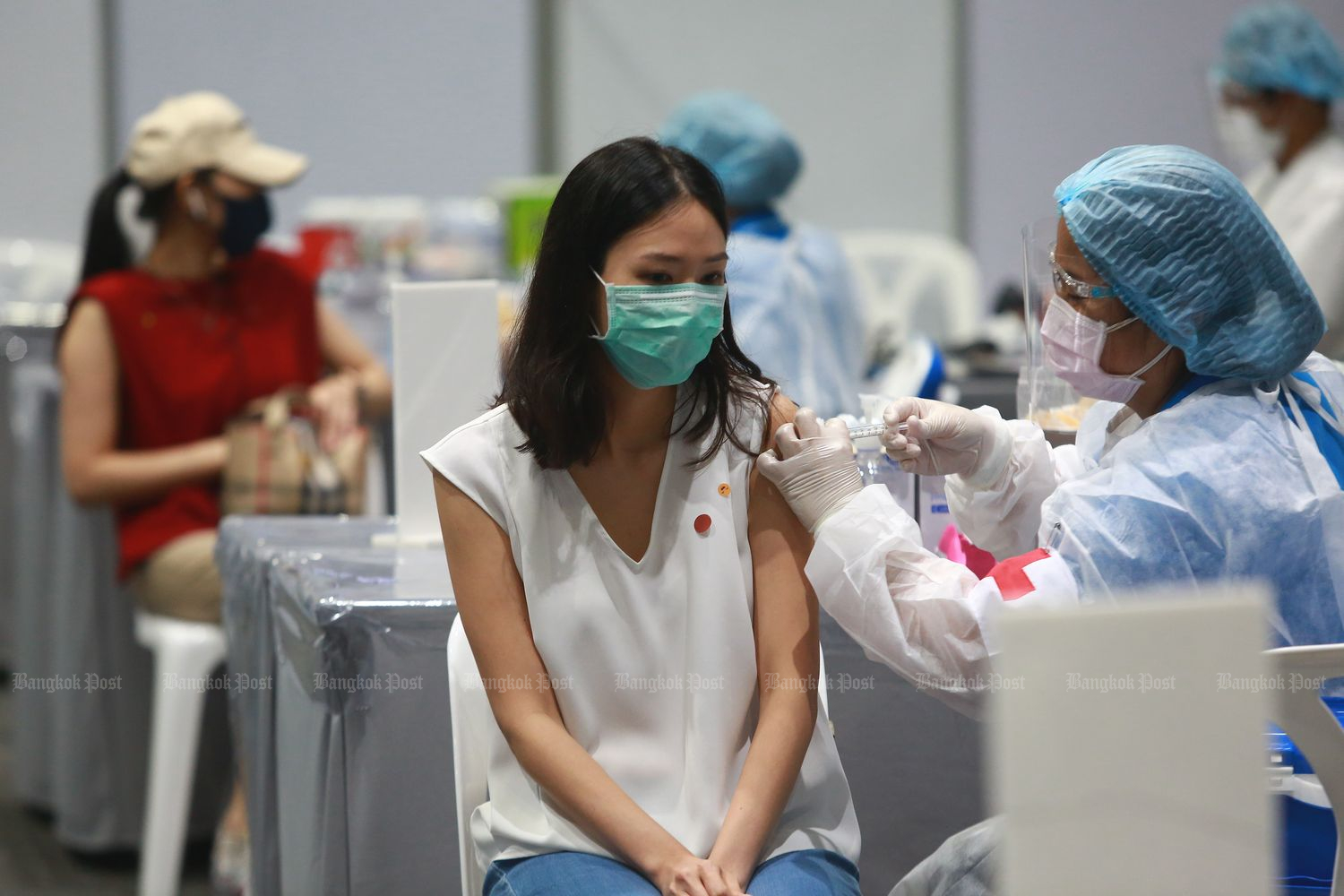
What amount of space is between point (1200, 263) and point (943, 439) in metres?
0.34

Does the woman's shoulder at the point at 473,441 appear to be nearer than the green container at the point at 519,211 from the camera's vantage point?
Yes

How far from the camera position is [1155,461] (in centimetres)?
142

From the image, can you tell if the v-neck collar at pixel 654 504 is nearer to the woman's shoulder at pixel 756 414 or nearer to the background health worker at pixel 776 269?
the woman's shoulder at pixel 756 414

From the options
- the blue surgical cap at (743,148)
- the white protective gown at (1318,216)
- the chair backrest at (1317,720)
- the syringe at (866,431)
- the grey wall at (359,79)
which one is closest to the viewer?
the chair backrest at (1317,720)

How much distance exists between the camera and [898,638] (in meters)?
1.42

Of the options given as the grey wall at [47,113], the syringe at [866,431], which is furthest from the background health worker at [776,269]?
the grey wall at [47,113]

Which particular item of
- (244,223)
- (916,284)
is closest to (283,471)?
(244,223)

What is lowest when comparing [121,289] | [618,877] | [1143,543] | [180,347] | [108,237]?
[618,877]

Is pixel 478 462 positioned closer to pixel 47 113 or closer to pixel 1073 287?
pixel 1073 287

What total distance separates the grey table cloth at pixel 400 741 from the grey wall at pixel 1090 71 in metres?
4.73

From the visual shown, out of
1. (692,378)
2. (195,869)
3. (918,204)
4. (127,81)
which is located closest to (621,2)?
(918,204)

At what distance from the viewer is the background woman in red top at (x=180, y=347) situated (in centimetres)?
289

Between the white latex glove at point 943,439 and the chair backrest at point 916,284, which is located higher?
the chair backrest at point 916,284

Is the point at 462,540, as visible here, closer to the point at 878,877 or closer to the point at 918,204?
the point at 878,877
